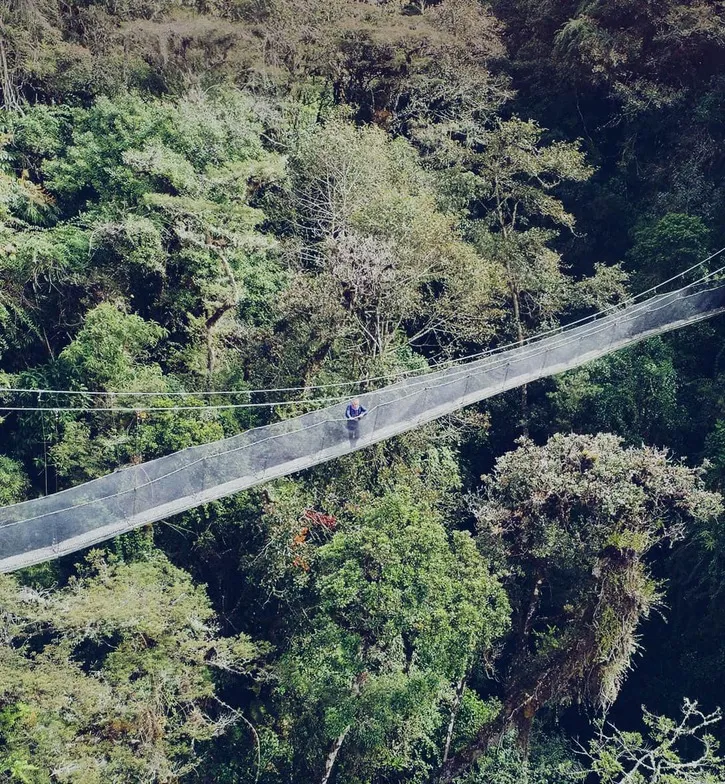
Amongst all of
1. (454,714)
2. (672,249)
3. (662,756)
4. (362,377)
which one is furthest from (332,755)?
(672,249)

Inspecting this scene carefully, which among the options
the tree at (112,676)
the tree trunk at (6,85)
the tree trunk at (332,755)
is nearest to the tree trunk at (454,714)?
the tree trunk at (332,755)

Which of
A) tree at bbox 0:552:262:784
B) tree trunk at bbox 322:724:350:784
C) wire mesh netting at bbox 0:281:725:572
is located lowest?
tree trunk at bbox 322:724:350:784

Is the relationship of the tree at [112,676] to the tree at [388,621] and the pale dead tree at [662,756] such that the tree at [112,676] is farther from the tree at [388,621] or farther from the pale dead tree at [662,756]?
the pale dead tree at [662,756]

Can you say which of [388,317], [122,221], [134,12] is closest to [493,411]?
[388,317]

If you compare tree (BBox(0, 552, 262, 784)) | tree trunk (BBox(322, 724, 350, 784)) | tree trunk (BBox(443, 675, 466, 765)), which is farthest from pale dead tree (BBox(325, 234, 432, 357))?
tree trunk (BBox(322, 724, 350, 784))

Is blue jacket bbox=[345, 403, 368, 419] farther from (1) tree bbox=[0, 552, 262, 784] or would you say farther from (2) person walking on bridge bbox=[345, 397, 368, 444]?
(1) tree bbox=[0, 552, 262, 784]

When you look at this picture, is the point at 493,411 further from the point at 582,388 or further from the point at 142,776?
the point at 142,776

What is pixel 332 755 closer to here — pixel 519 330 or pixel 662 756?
pixel 662 756
